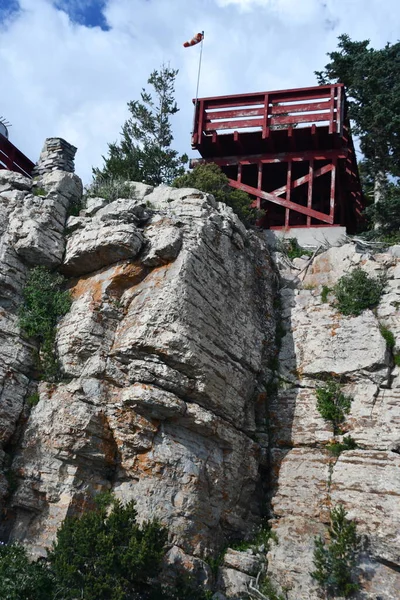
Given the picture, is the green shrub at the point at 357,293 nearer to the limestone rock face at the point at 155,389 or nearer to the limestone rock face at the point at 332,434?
the limestone rock face at the point at 332,434

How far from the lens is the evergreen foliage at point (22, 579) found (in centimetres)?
1001

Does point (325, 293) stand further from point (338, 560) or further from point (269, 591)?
point (269, 591)

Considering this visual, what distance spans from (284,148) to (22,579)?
51.1 ft

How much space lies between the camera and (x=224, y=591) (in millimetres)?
12211

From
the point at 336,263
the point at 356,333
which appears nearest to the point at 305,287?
the point at 336,263

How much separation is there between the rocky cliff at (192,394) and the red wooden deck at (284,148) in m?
4.62

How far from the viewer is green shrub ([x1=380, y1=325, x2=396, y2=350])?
49.2 feet

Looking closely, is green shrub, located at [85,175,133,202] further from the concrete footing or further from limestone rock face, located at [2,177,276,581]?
the concrete footing

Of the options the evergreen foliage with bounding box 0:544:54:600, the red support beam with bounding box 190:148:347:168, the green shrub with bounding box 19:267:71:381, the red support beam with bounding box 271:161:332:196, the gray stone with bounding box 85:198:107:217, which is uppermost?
the red support beam with bounding box 190:148:347:168

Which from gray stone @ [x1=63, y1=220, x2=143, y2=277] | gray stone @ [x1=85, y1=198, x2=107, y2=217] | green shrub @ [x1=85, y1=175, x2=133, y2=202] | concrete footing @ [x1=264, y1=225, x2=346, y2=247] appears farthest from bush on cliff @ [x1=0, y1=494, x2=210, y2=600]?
concrete footing @ [x1=264, y1=225, x2=346, y2=247]

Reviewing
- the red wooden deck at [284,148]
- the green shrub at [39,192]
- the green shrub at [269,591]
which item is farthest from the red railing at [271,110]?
the green shrub at [269,591]

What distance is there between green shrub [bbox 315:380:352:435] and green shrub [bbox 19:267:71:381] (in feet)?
19.4

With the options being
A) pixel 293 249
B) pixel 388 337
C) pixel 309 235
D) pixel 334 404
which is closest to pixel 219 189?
pixel 293 249

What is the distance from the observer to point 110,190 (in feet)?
58.3
